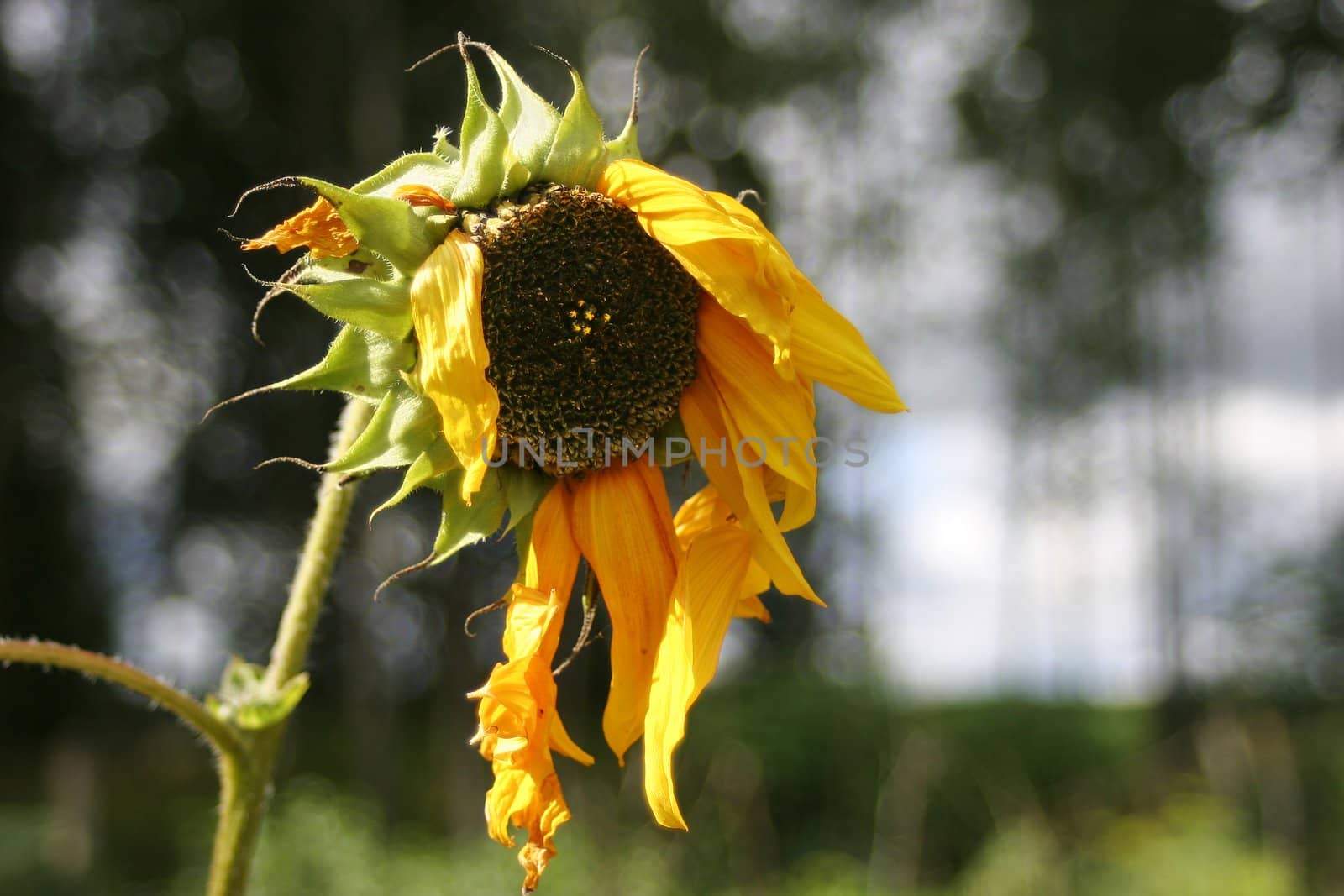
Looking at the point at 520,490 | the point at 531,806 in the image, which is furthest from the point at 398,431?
the point at 531,806

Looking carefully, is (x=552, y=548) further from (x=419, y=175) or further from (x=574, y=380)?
(x=419, y=175)

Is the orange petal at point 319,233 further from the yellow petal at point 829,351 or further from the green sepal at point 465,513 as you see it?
the yellow petal at point 829,351

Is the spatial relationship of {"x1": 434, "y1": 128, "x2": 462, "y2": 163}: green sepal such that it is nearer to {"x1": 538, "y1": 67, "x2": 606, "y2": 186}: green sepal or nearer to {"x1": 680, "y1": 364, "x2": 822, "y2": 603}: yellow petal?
{"x1": 538, "y1": 67, "x2": 606, "y2": 186}: green sepal

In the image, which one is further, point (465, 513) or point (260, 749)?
point (260, 749)

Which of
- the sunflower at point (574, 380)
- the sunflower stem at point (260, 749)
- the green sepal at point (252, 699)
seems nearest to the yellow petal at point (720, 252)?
the sunflower at point (574, 380)

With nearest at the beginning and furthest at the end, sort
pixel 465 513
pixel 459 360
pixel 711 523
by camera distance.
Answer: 1. pixel 459 360
2. pixel 465 513
3. pixel 711 523

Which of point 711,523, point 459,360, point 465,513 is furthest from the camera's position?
point 711,523

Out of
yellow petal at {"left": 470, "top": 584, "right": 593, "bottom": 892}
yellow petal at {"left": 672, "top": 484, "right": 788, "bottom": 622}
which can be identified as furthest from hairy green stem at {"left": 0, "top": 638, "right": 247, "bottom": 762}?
yellow petal at {"left": 672, "top": 484, "right": 788, "bottom": 622}

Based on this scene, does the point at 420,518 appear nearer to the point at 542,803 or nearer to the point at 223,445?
the point at 223,445
